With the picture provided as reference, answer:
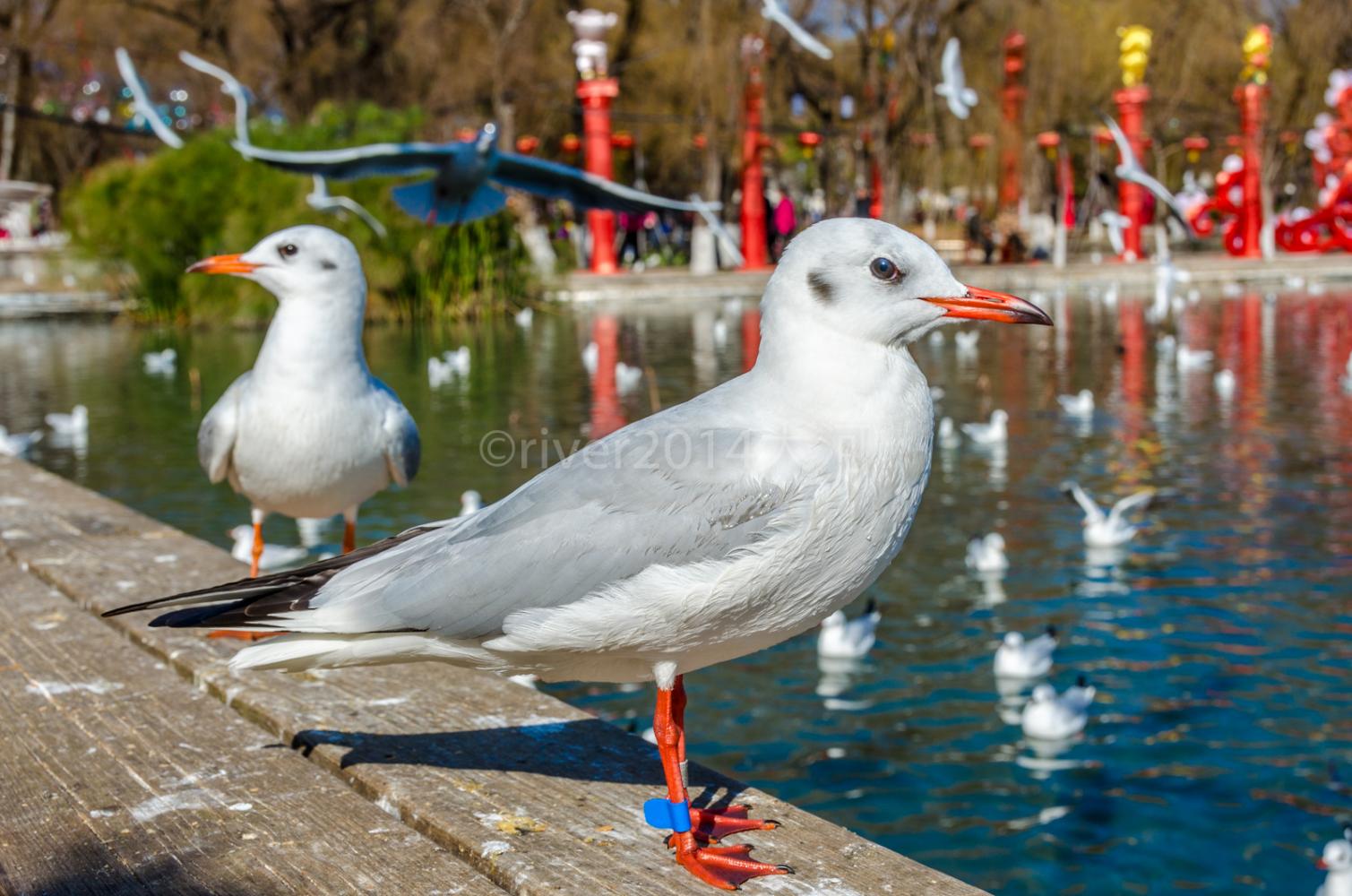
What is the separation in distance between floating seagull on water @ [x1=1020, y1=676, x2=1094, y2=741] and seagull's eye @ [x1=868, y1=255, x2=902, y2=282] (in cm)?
288

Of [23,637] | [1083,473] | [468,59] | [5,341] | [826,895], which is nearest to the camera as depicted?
[826,895]

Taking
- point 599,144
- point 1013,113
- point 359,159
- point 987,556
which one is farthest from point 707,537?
point 1013,113

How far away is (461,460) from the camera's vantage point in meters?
10.2

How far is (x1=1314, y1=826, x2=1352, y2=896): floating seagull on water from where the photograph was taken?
3824mm

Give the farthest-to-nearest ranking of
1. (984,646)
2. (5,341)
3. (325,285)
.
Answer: (5,341) → (984,646) → (325,285)

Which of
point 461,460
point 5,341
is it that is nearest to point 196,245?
point 5,341

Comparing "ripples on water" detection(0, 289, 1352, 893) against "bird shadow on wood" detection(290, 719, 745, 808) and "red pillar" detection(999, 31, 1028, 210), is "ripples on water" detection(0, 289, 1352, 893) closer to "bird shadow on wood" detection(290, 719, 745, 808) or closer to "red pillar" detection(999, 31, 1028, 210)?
"bird shadow on wood" detection(290, 719, 745, 808)

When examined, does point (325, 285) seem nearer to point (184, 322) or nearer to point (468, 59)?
point (184, 322)

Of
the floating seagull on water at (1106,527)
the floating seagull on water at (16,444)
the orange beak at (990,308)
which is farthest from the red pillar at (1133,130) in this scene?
the orange beak at (990,308)

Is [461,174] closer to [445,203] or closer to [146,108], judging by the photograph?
[445,203]

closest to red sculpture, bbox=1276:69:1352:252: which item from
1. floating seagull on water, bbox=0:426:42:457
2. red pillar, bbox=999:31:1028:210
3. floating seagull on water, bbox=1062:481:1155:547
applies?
red pillar, bbox=999:31:1028:210

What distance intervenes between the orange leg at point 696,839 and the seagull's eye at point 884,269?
2.78ft

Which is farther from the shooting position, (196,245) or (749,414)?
(196,245)

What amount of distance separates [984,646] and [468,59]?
35.2 metres
